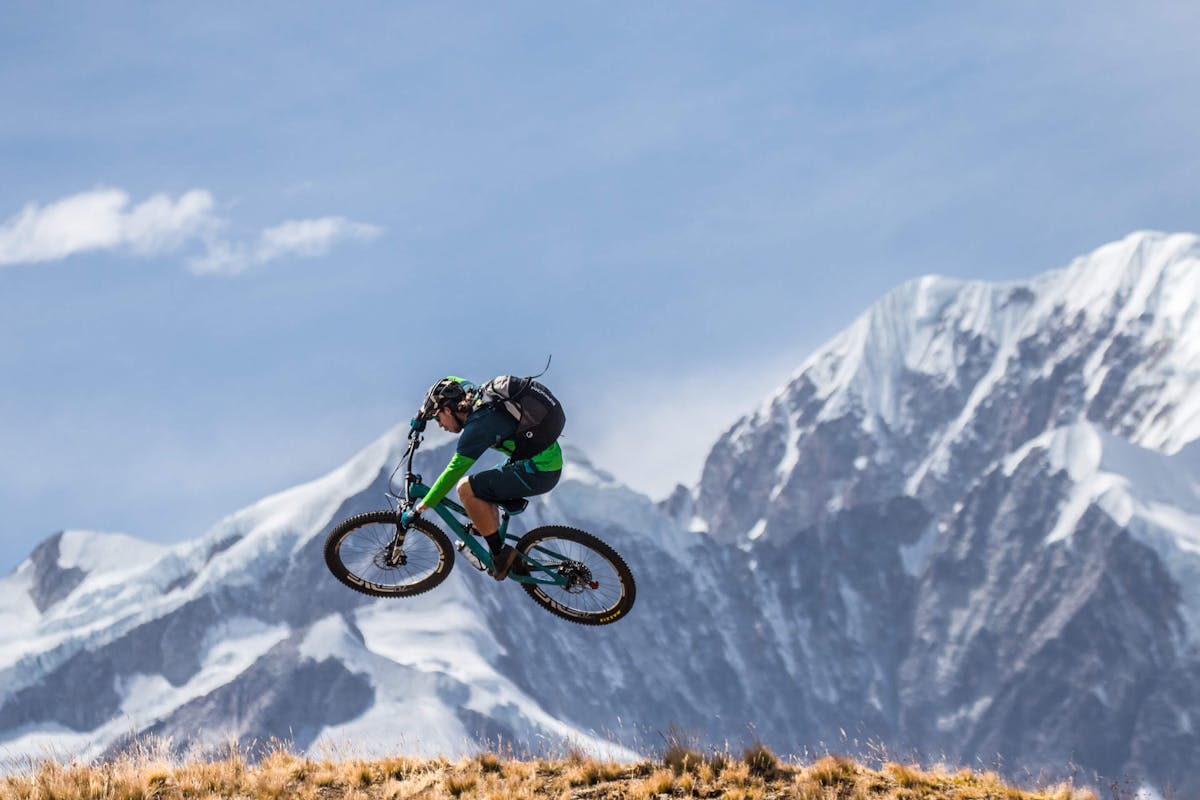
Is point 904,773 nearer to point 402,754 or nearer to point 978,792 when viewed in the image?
point 978,792

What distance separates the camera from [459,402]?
69.6ft

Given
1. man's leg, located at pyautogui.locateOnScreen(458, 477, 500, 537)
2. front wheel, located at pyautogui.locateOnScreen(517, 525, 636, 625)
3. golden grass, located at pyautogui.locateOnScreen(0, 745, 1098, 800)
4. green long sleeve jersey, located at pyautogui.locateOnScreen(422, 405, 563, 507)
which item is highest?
green long sleeve jersey, located at pyautogui.locateOnScreen(422, 405, 563, 507)

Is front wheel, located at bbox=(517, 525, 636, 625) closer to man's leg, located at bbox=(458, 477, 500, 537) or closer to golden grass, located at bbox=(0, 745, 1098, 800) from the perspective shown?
man's leg, located at bbox=(458, 477, 500, 537)

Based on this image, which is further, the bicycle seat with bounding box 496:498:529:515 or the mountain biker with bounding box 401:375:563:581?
the bicycle seat with bounding box 496:498:529:515

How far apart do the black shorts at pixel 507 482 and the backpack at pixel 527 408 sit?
21 cm

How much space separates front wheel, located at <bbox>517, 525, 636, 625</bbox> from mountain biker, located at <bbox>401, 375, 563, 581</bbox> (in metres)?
0.58

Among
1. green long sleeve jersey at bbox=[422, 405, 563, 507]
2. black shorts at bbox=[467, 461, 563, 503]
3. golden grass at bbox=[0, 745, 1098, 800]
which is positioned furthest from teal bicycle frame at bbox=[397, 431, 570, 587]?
golden grass at bbox=[0, 745, 1098, 800]

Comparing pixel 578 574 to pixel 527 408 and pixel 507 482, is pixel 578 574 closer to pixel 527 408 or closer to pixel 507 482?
pixel 507 482

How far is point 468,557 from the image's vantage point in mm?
21500

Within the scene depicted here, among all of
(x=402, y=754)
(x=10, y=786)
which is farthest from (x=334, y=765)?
(x=10, y=786)

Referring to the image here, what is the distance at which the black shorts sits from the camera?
70.0ft

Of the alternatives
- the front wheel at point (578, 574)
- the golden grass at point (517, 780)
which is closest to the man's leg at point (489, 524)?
the front wheel at point (578, 574)

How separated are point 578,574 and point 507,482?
2.01m

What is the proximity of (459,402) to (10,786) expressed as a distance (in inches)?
337
